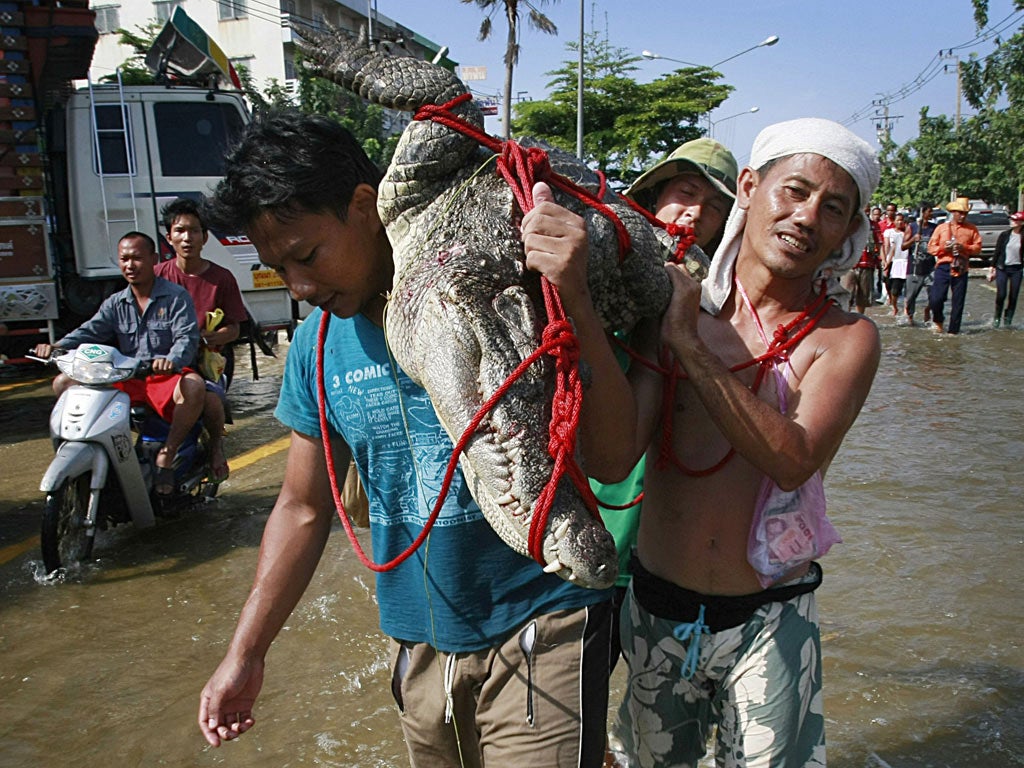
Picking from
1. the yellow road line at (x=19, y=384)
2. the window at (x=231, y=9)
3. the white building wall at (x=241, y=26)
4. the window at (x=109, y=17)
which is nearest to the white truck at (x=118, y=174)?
the yellow road line at (x=19, y=384)

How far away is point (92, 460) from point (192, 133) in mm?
4908

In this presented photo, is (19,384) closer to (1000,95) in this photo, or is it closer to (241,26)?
(1000,95)

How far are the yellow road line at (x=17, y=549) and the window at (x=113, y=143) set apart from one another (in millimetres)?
4520

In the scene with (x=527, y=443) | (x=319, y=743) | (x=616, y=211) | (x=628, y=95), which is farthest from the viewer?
(x=628, y=95)

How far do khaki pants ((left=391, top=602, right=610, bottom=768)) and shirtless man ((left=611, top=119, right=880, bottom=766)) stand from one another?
0.22m

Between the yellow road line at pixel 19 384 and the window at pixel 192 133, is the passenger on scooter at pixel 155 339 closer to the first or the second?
the window at pixel 192 133

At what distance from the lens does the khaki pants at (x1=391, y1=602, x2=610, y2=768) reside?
68.0 inches

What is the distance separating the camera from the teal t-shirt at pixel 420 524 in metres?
1.76

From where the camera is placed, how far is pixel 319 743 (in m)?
3.01

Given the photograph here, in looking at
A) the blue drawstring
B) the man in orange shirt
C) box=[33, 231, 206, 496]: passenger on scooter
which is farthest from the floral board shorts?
the man in orange shirt

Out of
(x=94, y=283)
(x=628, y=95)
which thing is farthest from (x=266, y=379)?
(x=628, y=95)

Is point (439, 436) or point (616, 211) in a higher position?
point (616, 211)

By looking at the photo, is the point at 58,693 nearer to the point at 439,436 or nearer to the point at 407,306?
the point at 439,436

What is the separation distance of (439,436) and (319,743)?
69.6 inches
